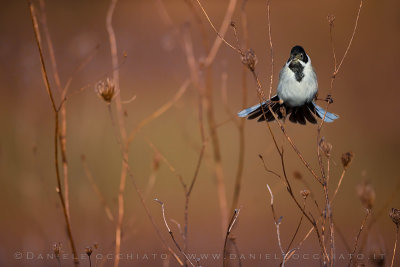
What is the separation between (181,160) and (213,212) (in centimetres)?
94

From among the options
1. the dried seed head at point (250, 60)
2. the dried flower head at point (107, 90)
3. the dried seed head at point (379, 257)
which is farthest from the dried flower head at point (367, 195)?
the dried flower head at point (107, 90)

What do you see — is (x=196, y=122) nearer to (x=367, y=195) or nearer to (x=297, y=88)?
Result: (x=297, y=88)

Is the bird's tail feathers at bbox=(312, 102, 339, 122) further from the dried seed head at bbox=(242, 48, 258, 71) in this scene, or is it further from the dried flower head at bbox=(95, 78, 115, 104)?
the dried flower head at bbox=(95, 78, 115, 104)

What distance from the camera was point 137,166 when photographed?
20.9ft

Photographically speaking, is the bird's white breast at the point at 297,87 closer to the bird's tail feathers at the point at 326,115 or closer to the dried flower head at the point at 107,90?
the bird's tail feathers at the point at 326,115

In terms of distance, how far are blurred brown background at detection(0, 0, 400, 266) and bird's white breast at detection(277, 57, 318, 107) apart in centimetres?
292

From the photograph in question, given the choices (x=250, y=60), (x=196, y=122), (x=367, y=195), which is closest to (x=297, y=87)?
(x=250, y=60)

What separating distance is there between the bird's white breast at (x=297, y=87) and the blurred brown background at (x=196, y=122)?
292cm

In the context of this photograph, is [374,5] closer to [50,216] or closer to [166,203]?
[166,203]

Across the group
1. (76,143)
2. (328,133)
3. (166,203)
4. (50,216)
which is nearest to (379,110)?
(328,133)

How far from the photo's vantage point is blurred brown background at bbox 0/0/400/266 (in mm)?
5473

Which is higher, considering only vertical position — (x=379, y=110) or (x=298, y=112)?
(x=379, y=110)

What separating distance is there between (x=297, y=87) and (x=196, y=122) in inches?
158

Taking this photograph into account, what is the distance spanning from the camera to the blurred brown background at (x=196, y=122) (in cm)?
547
